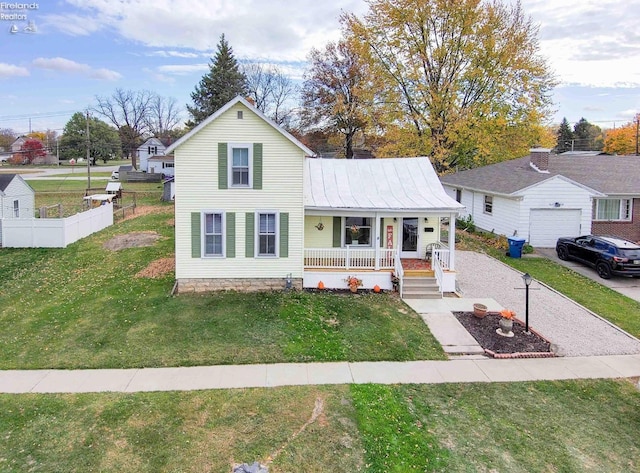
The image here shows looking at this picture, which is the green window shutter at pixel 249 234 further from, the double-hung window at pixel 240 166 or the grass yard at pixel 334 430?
the grass yard at pixel 334 430

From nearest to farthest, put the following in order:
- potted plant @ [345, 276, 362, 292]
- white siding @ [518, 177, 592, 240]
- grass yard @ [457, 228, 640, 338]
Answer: grass yard @ [457, 228, 640, 338]
potted plant @ [345, 276, 362, 292]
white siding @ [518, 177, 592, 240]

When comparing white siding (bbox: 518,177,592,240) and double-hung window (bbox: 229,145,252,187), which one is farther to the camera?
white siding (bbox: 518,177,592,240)

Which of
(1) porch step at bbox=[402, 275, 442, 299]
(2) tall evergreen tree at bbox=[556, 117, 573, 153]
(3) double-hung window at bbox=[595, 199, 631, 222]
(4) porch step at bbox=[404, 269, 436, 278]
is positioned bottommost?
(1) porch step at bbox=[402, 275, 442, 299]

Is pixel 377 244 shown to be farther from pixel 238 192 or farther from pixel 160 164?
pixel 160 164

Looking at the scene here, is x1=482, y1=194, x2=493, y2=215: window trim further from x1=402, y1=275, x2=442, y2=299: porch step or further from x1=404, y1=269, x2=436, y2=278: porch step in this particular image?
x1=402, y1=275, x2=442, y2=299: porch step

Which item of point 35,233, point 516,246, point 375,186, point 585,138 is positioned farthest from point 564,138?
point 35,233

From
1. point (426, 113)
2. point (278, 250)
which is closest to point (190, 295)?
point (278, 250)

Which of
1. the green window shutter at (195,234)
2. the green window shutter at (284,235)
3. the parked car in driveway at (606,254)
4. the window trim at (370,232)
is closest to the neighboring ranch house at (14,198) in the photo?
the green window shutter at (195,234)

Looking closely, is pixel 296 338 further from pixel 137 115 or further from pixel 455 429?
pixel 137 115

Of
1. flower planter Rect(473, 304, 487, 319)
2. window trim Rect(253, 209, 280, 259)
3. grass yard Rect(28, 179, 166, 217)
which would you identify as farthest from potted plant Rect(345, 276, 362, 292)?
grass yard Rect(28, 179, 166, 217)
